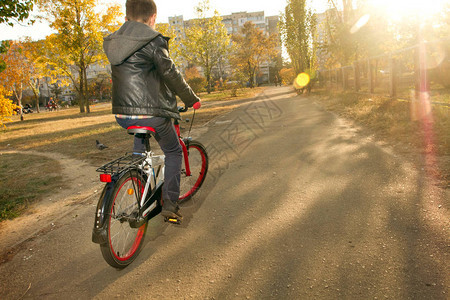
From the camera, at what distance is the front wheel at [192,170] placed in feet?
12.2

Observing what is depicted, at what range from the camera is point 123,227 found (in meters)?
2.65

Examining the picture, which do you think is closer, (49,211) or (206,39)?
(49,211)

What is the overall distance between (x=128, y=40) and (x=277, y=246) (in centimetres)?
206

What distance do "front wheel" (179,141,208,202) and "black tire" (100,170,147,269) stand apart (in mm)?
939

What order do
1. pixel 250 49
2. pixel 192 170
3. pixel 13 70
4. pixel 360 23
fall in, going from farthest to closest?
pixel 250 49, pixel 13 70, pixel 360 23, pixel 192 170

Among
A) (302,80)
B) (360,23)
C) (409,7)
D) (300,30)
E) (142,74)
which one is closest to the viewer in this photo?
(142,74)

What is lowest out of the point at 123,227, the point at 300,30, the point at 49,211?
the point at 49,211

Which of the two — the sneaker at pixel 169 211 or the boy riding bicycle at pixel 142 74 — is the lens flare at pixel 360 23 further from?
the sneaker at pixel 169 211

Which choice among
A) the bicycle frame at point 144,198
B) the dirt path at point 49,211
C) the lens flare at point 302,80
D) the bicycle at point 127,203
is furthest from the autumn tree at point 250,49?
the bicycle at point 127,203

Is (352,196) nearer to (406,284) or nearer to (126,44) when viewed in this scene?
(406,284)

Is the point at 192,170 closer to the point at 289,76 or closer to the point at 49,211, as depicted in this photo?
the point at 49,211

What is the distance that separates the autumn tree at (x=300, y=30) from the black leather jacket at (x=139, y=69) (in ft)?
74.7

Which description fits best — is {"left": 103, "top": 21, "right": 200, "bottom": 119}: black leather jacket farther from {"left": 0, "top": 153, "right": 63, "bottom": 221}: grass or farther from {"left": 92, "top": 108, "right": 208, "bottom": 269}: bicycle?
A: {"left": 0, "top": 153, "right": 63, "bottom": 221}: grass

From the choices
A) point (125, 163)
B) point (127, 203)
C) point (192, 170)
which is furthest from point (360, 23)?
point (127, 203)
